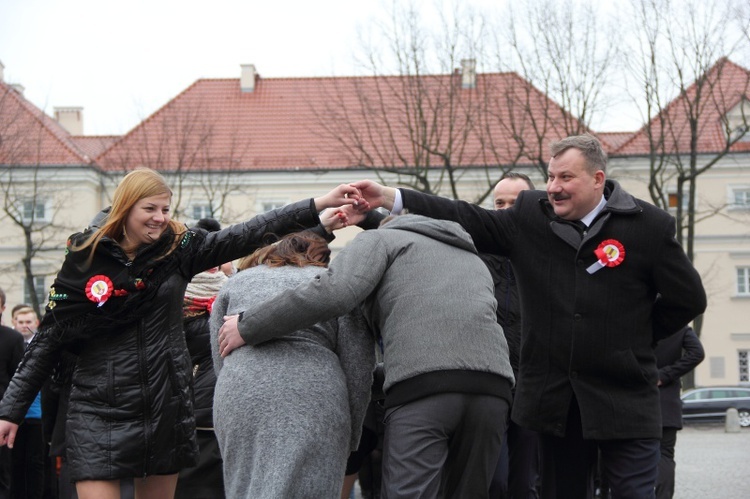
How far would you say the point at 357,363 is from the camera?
201 inches

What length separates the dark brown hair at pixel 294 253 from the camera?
5.19 m

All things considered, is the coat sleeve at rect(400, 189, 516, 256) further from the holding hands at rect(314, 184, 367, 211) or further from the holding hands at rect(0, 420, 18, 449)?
the holding hands at rect(0, 420, 18, 449)

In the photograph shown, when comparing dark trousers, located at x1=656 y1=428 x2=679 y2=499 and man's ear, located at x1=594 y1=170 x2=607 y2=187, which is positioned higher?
man's ear, located at x1=594 y1=170 x2=607 y2=187

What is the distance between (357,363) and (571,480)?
1.39 metres

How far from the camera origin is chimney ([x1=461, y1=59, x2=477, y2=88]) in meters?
33.9

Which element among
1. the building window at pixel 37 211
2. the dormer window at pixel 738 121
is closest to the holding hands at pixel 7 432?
the dormer window at pixel 738 121

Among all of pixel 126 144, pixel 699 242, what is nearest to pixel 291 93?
pixel 126 144

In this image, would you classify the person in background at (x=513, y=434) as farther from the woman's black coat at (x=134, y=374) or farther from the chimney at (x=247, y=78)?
the chimney at (x=247, y=78)

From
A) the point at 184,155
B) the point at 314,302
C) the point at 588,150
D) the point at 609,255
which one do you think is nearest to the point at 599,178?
the point at 588,150

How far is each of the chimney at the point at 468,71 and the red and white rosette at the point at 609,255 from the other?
28953 mm

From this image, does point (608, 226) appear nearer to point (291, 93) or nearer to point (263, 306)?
point (263, 306)

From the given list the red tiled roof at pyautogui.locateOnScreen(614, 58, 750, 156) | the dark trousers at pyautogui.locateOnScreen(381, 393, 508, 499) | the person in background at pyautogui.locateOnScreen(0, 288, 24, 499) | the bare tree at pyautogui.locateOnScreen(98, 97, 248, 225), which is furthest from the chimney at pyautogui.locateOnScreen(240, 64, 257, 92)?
the dark trousers at pyautogui.locateOnScreen(381, 393, 508, 499)

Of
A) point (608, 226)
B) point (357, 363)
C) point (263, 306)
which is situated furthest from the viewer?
point (608, 226)

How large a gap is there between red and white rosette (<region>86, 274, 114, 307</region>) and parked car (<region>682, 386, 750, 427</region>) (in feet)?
96.5
